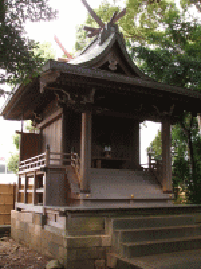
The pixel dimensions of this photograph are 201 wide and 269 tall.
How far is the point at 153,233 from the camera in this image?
A: 295 inches

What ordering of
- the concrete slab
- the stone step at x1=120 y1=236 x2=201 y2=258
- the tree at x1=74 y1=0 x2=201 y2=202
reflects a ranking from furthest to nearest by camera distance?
1. the tree at x1=74 y1=0 x2=201 y2=202
2. the stone step at x1=120 y1=236 x2=201 y2=258
3. the concrete slab

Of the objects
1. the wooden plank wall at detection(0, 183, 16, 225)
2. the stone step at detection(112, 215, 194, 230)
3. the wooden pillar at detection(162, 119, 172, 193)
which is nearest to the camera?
the stone step at detection(112, 215, 194, 230)

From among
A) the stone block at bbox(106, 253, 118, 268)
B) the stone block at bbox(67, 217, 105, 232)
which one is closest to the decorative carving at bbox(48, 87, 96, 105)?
the stone block at bbox(67, 217, 105, 232)

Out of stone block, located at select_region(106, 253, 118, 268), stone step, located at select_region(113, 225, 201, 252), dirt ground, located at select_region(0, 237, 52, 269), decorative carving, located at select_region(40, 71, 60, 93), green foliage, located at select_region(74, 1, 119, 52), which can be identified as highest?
green foliage, located at select_region(74, 1, 119, 52)

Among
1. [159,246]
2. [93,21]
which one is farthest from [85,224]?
[93,21]

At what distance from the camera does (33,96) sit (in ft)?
41.7

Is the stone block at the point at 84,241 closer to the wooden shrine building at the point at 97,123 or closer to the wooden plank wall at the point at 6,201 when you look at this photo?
the wooden shrine building at the point at 97,123

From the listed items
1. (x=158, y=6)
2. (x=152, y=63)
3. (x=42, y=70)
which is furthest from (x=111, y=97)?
(x=158, y=6)

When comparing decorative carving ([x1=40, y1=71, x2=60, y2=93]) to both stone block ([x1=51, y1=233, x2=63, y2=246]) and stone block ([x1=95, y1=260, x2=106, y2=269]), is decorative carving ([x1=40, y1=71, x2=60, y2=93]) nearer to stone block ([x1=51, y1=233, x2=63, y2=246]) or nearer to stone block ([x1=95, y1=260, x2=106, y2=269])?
stone block ([x1=51, y1=233, x2=63, y2=246])

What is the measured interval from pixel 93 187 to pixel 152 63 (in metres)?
9.48

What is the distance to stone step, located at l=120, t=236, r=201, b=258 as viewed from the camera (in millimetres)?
6734

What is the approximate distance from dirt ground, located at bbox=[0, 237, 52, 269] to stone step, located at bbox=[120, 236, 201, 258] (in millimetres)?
2259

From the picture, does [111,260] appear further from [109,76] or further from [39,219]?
[109,76]

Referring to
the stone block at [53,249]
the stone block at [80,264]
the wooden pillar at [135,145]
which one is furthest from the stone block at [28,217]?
the wooden pillar at [135,145]
